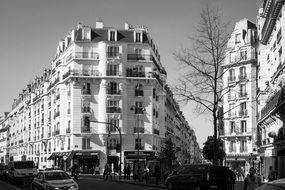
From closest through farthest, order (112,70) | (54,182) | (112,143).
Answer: (54,182)
(112,143)
(112,70)

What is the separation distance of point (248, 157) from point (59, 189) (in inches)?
2009

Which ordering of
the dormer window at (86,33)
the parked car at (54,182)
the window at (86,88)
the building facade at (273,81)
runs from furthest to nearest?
the dormer window at (86,33)
the window at (86,88)
the building facade at (273,81)
the parked car at (54,182)

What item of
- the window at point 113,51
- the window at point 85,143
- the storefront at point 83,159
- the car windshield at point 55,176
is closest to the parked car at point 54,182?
the car windshield at point 55,176

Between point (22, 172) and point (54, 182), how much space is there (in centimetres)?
1514

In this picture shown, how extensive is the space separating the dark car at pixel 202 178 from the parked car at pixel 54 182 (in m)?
6.22

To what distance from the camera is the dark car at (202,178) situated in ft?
84.1

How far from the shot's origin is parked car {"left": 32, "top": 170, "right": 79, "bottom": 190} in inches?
893

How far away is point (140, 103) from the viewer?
75562 millimetres

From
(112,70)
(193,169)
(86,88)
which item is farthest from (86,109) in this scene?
(193,169)

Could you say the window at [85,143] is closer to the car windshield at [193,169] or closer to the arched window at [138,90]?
the arched window at [138,90]

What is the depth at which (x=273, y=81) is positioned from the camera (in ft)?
131

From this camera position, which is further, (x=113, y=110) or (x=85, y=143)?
(x=113, y=110)

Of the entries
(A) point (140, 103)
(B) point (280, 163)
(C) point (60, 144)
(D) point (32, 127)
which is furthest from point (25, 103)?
(B) point (280, 163)

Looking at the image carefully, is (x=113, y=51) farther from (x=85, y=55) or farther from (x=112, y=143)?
(x=112, y=143)
